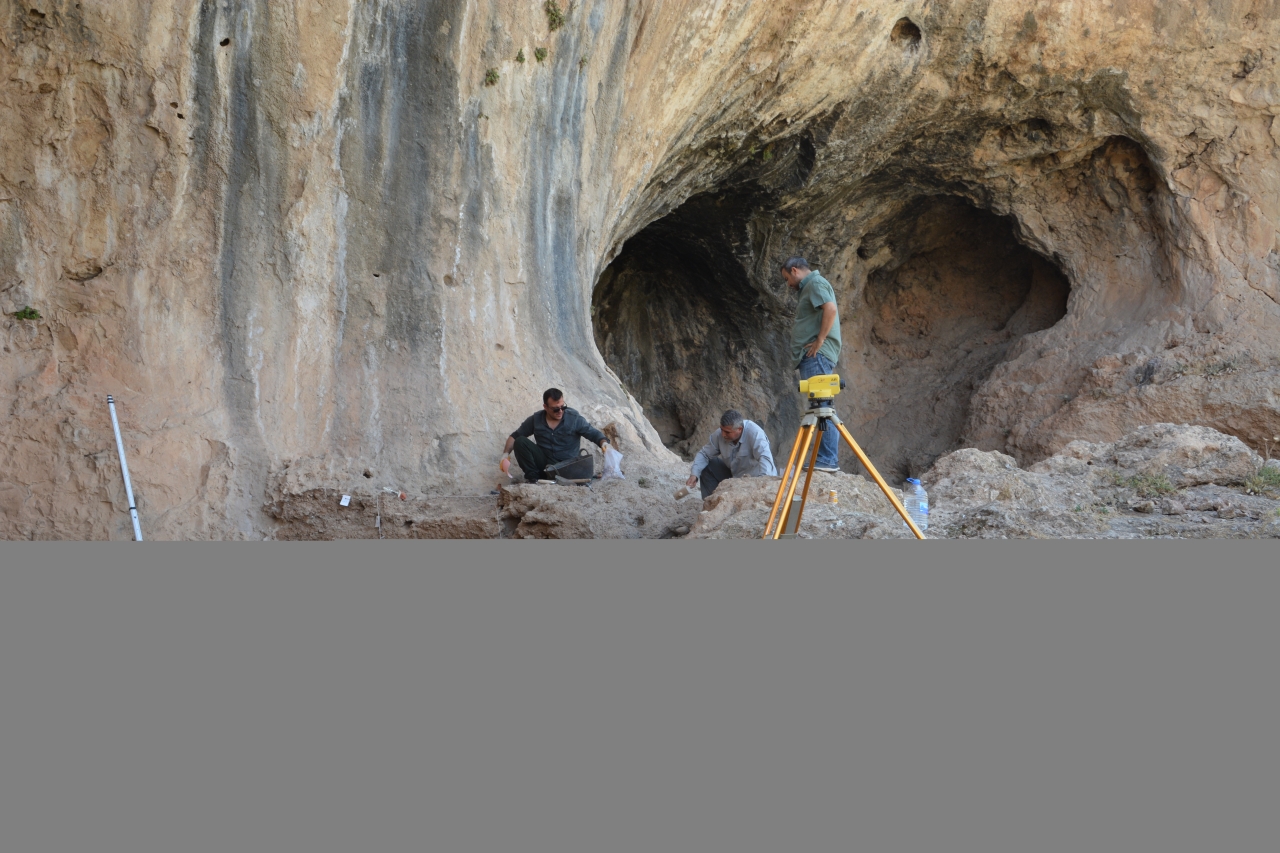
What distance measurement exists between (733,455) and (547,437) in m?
1.16

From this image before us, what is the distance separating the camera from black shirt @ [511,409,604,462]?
6801 millimetres

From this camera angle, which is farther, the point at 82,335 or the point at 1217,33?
the point at 1217,33

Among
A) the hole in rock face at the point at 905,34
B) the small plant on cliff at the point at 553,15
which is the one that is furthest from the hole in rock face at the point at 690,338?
the small plant on cliff at the point at 553,15

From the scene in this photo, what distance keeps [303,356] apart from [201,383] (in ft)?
2.01

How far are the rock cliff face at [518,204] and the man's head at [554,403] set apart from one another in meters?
0.41

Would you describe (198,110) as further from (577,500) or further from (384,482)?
(577,500)

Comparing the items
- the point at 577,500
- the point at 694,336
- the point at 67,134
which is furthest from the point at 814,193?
the point at 67,134

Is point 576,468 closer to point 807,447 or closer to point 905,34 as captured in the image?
point 807,447

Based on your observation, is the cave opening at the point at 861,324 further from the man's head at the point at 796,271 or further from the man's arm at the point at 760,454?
the man's arm at the point at 760,454

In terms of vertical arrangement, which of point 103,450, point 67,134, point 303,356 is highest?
point 67,134

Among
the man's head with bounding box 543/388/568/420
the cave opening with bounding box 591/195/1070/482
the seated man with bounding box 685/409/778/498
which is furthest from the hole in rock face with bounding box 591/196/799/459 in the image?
the man's head with bounding box 543/388/568/420

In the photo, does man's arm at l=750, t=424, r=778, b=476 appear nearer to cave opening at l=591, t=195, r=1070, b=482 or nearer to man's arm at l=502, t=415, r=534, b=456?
man's arm at l=502, t=415, r=534, b=456

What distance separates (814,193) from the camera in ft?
39.2

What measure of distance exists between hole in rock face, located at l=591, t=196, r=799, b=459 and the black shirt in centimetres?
671
